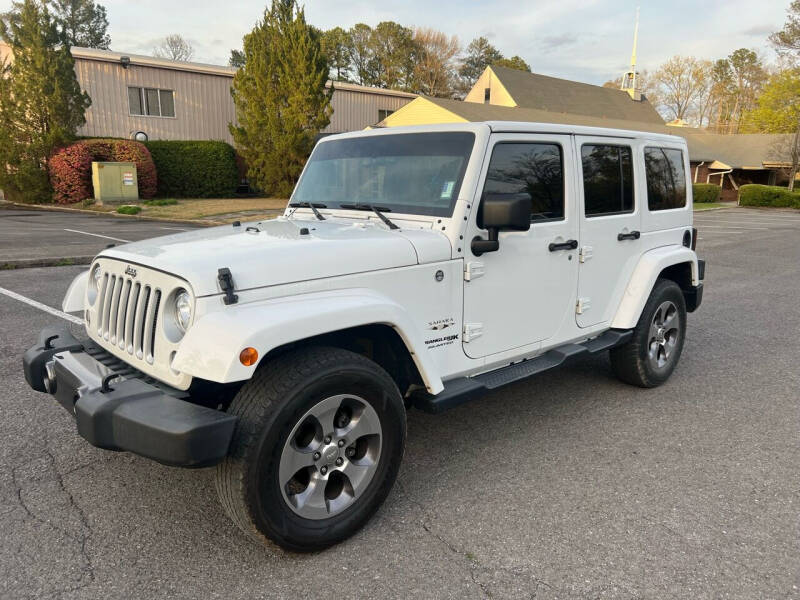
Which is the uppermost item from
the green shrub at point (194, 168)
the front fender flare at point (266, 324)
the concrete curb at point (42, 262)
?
the green shrub at point (194, 168)

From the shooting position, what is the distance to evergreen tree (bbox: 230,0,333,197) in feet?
73.0

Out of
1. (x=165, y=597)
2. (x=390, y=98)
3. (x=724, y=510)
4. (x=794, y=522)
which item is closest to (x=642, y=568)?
(x=724, y=510)

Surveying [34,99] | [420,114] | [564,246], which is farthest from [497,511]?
[420,114]

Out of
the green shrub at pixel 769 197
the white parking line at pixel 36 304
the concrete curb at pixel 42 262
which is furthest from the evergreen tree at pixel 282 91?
the green shrub at pixel 769 197

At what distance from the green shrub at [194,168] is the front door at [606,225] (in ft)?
75.7

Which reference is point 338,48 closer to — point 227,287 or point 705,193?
point 705,193

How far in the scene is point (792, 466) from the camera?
3502mm

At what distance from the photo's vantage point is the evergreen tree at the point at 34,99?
67.3 feet

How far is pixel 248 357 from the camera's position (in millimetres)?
2268

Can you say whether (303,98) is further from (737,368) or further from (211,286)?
(211,286)

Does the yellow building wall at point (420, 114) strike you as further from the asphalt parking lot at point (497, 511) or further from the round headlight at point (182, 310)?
the round headlight at point (182, 310)

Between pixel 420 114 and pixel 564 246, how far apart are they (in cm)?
2763

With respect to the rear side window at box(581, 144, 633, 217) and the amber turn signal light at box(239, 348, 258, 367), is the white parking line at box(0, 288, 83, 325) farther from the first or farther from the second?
the rear side window at box(581, 144, 633, 217)

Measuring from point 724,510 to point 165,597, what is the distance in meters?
2.64
